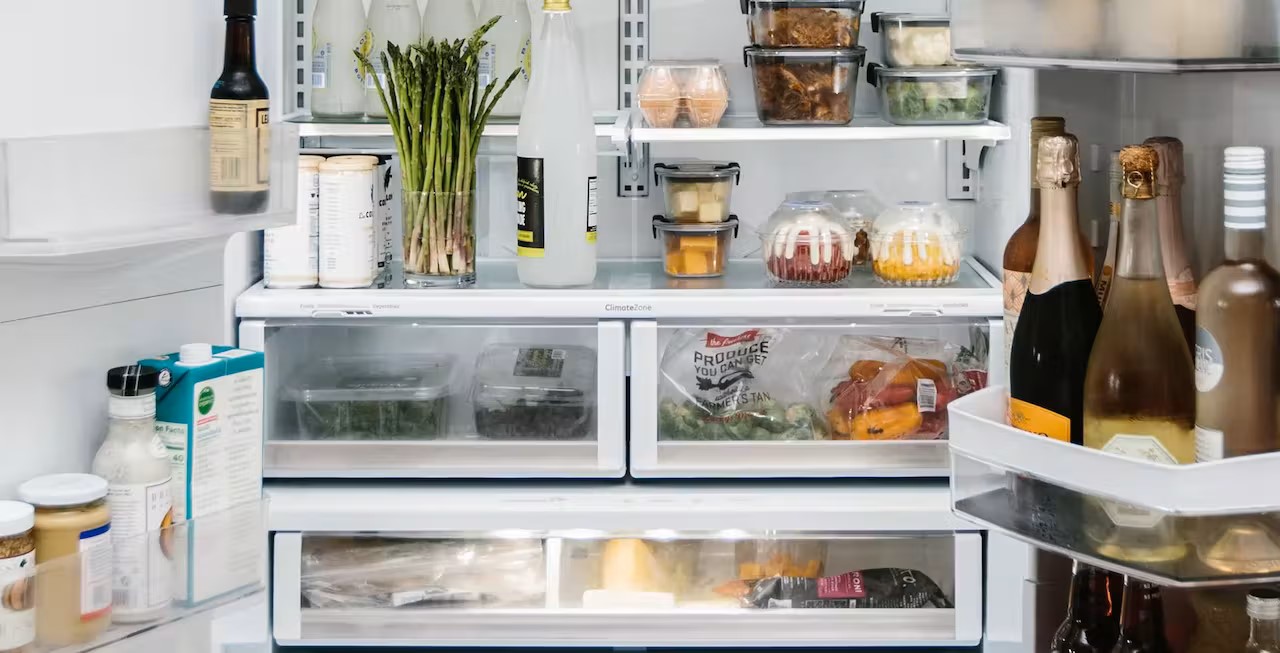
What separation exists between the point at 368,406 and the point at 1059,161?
54.5 inches

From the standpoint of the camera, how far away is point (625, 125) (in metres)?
2.19

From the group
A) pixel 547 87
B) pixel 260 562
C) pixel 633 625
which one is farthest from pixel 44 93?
pixel 633 625

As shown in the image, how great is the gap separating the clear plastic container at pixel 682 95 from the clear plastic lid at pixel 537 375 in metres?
0.42

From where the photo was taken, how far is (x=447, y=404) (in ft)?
7.48

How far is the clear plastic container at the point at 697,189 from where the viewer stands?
2305mm

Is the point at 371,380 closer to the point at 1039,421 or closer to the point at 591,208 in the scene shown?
the point at 591,208

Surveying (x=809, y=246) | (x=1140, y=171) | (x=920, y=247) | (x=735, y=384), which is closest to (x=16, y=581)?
(x=1140, y=171)

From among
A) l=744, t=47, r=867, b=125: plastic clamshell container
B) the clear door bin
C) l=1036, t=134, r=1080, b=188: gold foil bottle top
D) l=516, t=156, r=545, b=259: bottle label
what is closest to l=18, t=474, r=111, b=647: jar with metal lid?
the clear door bin

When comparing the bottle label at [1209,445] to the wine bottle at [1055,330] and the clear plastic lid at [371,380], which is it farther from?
the clear plastic lid at [371,380]

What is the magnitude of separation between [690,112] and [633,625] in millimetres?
842

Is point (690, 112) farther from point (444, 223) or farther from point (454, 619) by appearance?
point (454, 619)

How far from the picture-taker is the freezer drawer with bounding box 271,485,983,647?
2125 mm

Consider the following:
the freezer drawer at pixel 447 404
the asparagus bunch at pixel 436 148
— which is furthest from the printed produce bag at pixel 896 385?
the asparagus bunch at pixel 436 148

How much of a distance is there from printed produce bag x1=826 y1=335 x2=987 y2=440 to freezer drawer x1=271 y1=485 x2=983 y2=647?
11cm
